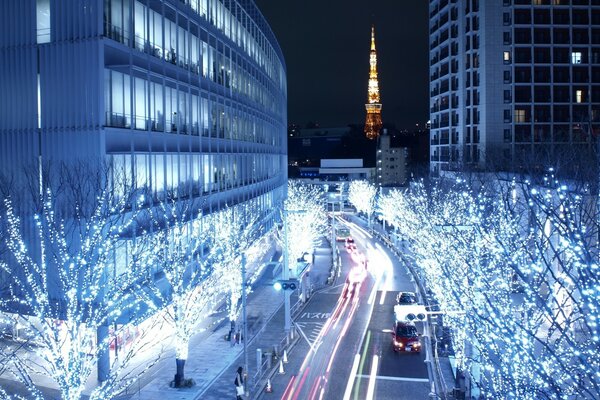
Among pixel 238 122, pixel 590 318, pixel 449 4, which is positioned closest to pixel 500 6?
pixel 449 4

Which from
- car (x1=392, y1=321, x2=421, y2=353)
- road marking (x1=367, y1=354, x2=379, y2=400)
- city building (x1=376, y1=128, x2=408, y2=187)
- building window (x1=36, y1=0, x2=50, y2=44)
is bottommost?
road marking (x1=367, y1=354, x2=379, y2=400)

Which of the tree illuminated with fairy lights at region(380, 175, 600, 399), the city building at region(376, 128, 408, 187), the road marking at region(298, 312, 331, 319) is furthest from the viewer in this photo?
the city building at region(376, 128, 408, 187)

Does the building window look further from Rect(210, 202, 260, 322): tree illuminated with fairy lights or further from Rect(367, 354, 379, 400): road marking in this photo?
Rect(367, 354, 379, 400): road marking

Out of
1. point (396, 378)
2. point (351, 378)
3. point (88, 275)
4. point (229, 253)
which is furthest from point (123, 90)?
point (396, 378)

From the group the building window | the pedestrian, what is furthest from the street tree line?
the building window

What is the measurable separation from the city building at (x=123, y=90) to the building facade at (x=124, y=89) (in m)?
0.04

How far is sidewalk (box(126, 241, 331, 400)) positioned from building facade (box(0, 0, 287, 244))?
5.94 meters

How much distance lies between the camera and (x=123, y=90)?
21.6 meters

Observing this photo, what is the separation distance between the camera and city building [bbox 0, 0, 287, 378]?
20.1 meters

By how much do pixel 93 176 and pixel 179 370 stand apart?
6.90m

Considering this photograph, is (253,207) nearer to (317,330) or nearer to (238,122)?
(238,122)

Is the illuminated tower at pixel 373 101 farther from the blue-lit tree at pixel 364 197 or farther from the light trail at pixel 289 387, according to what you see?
the light trail at pixel 289 387

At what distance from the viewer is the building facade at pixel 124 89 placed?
2014cm

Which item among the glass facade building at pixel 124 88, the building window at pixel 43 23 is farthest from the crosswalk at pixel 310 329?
the building window at pixel 43 23
